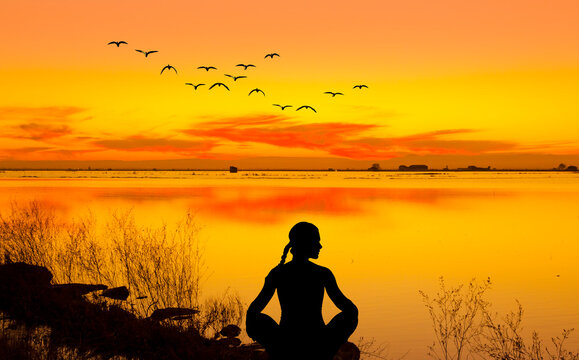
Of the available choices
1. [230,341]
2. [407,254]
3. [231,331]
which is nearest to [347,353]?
[230,341]

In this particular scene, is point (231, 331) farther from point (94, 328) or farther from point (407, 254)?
point (407, 254)

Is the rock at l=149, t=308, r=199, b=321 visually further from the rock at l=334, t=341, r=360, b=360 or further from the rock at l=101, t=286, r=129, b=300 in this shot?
the rock at l=334, t=341, r=360, b=360

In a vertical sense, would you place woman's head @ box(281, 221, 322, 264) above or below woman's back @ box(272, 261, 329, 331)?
above

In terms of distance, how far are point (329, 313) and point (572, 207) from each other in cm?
5038

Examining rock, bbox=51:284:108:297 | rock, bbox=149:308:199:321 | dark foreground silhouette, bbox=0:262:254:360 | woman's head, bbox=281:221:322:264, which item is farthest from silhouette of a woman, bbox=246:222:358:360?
rock, bbox=51:284:108:297

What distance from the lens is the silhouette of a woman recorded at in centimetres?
649

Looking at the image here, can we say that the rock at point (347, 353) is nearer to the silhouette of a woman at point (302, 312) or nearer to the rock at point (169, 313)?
the rock at point (169, 313)

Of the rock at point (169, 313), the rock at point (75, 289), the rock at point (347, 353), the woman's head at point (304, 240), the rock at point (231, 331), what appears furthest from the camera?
the rock at point (75, 289)

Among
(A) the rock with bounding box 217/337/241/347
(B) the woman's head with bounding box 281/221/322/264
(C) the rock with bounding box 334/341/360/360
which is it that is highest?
(B) the woman's head with bounding box 281/221/322/264

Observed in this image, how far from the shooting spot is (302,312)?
6.59m

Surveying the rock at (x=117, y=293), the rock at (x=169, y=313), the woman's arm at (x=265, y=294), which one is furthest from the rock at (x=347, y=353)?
the rock at (x=117, y=293)

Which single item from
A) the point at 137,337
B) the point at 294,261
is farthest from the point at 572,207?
the point at 294,261

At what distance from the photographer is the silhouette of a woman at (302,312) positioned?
6492mm

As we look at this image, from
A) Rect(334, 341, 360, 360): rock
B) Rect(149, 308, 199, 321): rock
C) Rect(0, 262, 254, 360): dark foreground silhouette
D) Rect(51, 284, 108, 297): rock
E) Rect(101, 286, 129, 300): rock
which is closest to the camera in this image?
Rect(0, 262, 254, 360): dark foreground silhouette
